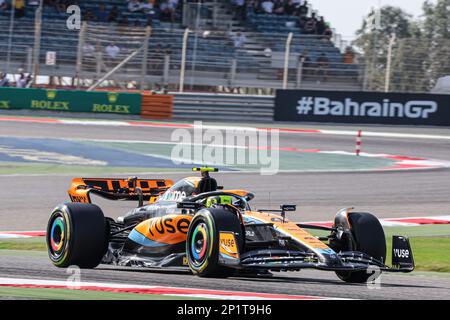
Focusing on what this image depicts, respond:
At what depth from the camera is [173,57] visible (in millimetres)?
32250

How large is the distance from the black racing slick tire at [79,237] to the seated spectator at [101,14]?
24950mm

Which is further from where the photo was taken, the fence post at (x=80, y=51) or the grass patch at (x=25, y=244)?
the fence post at (x=80, y=51)

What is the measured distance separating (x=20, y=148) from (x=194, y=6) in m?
13.0

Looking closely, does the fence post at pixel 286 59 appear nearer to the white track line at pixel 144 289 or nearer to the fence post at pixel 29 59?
the fence post at pixel 29 59

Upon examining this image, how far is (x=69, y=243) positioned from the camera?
974cm

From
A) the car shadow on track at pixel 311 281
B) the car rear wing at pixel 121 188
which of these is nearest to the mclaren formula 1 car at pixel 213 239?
the car shadow on track at pixel 311 281

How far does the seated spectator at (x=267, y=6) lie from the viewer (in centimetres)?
3716

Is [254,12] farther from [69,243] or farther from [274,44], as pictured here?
[69,243]

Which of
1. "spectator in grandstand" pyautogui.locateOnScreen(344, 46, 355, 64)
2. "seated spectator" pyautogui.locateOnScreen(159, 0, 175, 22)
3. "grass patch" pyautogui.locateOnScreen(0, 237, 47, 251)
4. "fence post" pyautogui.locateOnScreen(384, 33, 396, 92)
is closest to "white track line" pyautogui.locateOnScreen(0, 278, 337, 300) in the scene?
"grass patch" pyautogui.locateOnScreen(0, 237, 47, 251)

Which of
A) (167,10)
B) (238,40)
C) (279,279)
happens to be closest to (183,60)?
(238,40)

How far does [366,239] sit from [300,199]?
8.38 metres
